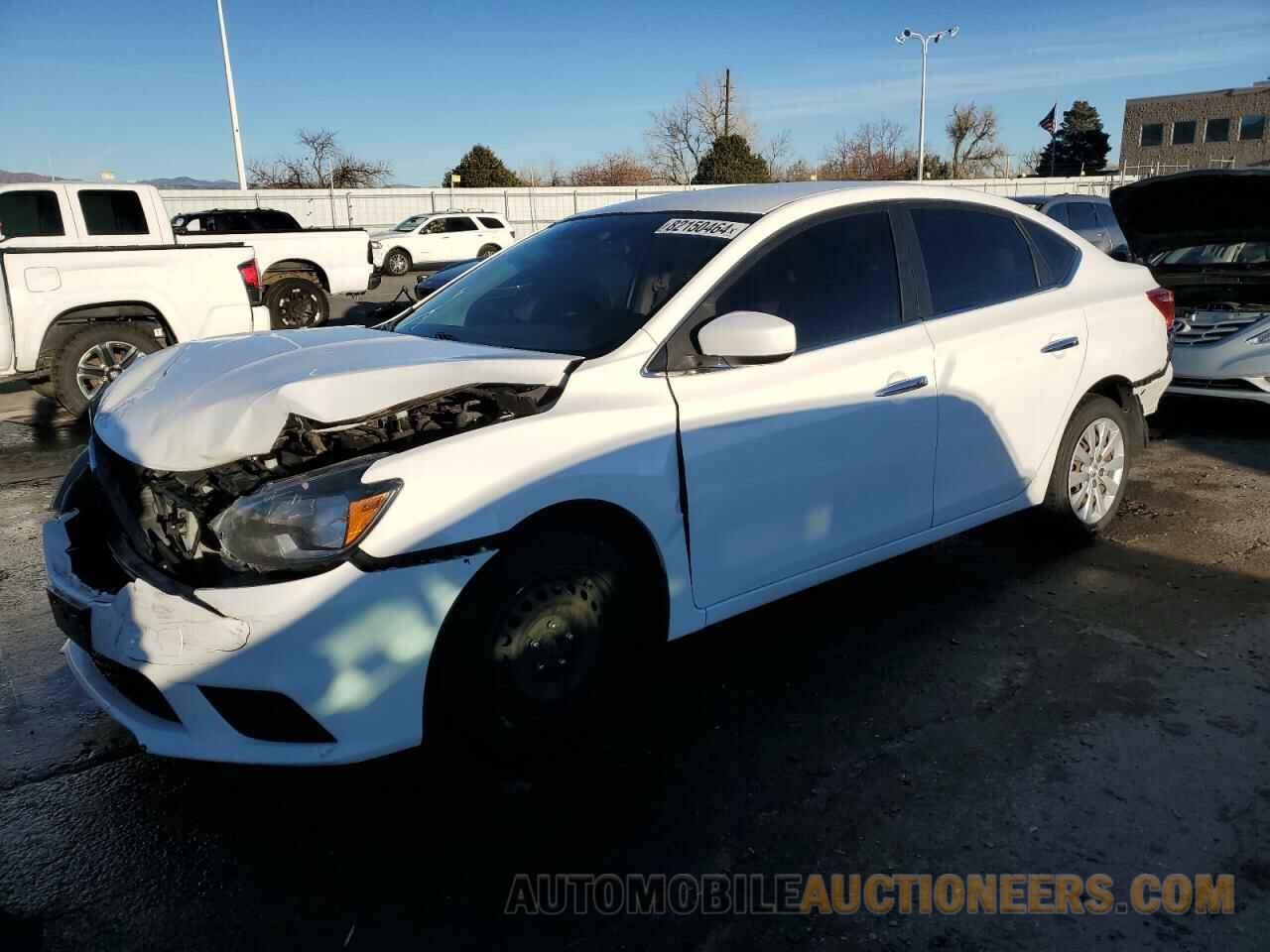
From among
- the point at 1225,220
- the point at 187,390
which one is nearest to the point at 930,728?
the point at 187,390

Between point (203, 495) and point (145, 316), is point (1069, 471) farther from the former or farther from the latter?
point (145, 316)

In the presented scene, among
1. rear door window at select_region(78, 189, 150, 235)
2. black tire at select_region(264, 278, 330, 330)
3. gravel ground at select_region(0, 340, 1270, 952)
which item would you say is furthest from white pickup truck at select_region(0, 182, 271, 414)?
black tire at select_region(264, 278, 330, 330)

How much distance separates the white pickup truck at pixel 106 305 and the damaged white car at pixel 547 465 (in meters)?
5.17

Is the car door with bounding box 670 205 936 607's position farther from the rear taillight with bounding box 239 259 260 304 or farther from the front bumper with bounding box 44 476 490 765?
the rear taillight with bounding box 239 259 260 304

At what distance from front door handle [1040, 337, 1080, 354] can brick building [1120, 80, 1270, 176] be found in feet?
203

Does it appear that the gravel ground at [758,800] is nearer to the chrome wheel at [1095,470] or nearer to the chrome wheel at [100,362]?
the chrome wheel at [1095,470]

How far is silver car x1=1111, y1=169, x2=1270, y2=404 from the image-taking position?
22.3 ft

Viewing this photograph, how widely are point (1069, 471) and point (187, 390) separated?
3852 mm

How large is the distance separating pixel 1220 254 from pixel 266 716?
822 cm

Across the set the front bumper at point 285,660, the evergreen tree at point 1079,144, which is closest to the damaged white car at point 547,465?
the front bumper at point 285,660

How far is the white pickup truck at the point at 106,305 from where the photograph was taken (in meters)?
7.65

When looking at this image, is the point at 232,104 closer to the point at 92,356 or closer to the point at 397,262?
the point at 397,262

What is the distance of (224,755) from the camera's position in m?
2.44

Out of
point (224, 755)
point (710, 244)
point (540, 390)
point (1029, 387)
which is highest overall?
point (710, 244)
